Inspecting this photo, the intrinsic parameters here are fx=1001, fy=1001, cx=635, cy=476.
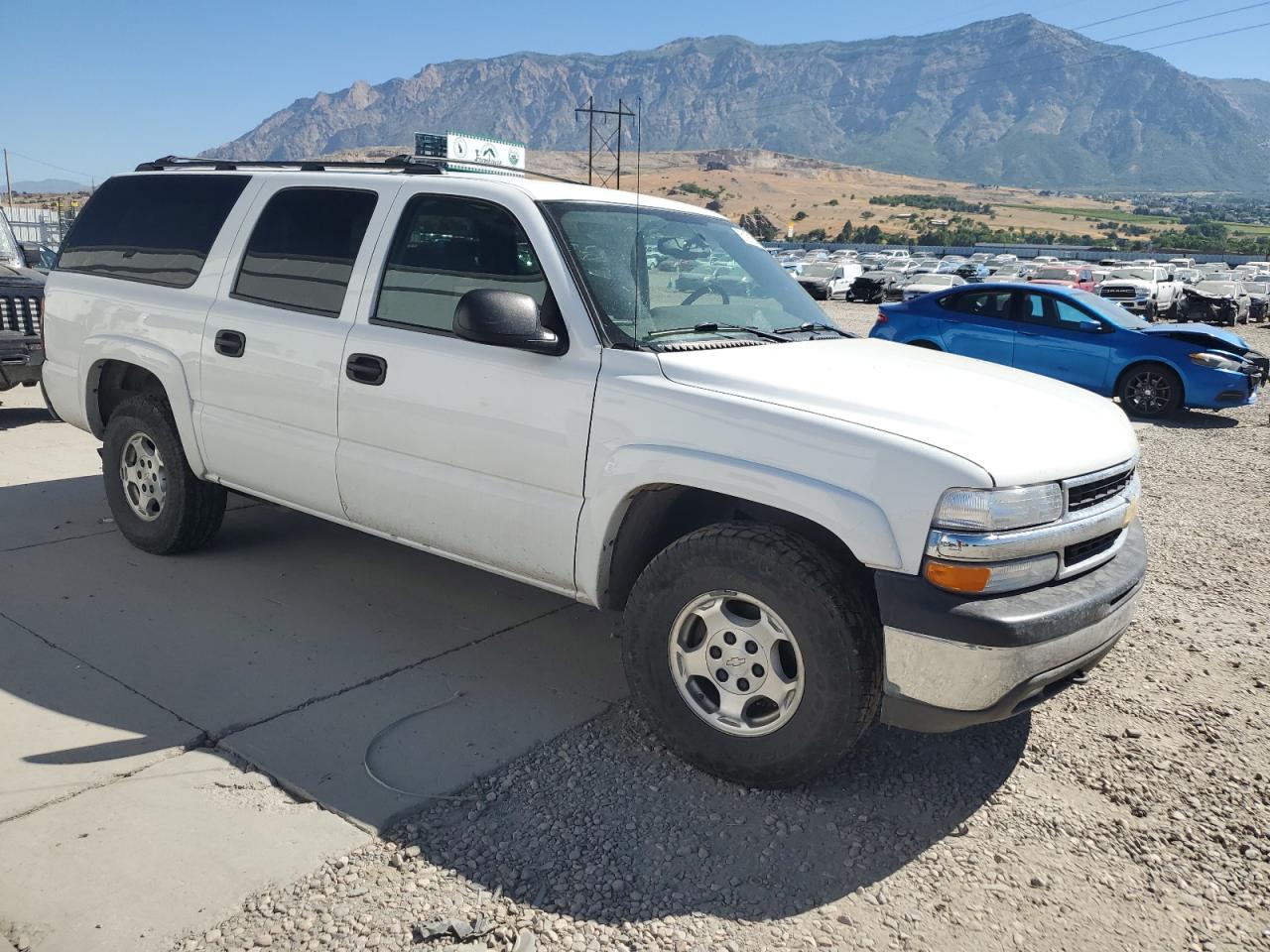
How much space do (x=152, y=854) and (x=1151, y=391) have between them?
12.7 m

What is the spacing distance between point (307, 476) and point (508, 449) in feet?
3.89

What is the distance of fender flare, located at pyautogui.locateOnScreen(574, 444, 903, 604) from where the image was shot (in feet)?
9.55

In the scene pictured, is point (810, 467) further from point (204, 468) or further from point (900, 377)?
point (204, 468)

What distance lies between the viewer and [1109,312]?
42.5 feet

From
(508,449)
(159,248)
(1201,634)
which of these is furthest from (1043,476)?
(159,248)

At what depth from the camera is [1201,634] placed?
495 centimetres

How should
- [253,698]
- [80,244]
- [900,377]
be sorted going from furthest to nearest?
1. [80,244]
2. [253,698]
3. [900,377]

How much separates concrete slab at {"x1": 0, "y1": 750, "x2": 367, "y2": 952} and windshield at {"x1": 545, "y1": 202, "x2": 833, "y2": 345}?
1.92 metres

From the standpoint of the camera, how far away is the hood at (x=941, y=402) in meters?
2.98

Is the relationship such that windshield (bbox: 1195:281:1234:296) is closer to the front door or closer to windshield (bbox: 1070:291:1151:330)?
windshield (bbox: 1070:291:1151:330)

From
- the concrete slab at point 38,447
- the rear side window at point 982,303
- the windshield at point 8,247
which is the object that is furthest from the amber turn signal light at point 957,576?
the rear side window at point 982,303

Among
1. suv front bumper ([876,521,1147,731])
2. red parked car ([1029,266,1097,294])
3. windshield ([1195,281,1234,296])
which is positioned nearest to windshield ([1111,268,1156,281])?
red parked car ([1029,266,1097,294])

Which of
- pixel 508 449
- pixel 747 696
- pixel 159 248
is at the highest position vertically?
pixel 159 248

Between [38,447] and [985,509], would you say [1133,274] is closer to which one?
[38,447]
